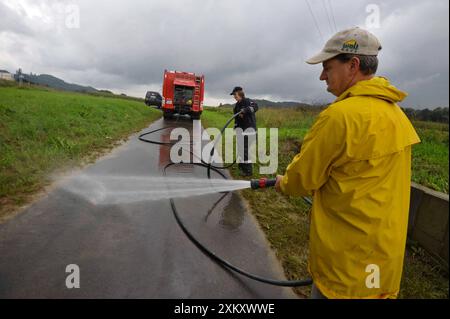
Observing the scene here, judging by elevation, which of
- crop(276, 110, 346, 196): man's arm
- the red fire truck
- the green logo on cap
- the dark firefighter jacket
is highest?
→ the red fire truck

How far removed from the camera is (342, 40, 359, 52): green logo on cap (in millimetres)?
1598

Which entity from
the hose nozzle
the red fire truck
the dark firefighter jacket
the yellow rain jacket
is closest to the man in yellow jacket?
the yellow rain jacket

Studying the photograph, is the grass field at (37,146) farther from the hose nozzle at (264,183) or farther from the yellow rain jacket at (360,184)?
the yellow rain jacket at (360,184)

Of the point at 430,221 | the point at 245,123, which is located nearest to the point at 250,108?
the point at 245,123

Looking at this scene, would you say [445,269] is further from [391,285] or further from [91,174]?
[91,174]

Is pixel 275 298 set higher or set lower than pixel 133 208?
lower

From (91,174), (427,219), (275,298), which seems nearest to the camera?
(275,298)

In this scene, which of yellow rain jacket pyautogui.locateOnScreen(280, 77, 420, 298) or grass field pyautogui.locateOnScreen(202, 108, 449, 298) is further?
grass field pyautogui.locateOnScreen(202, 108, 449, 298)

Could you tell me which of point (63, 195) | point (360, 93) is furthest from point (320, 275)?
point (63, 195)

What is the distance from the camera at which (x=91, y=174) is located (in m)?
5.73

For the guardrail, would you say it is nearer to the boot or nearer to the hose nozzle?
the hose nozzle

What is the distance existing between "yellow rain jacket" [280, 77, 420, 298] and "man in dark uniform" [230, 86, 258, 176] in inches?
206

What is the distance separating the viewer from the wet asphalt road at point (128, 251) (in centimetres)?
262

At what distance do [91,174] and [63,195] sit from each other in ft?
4.19
